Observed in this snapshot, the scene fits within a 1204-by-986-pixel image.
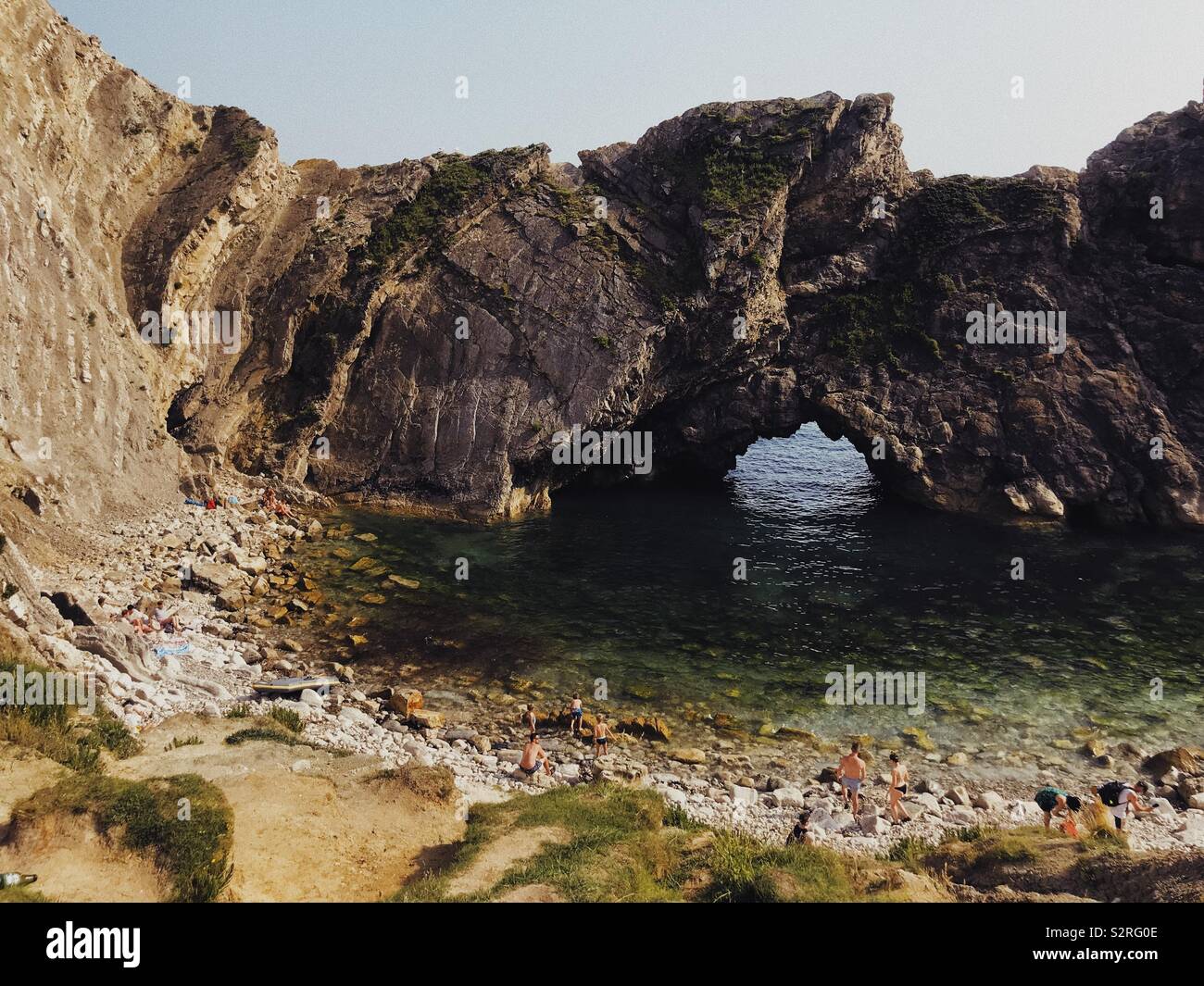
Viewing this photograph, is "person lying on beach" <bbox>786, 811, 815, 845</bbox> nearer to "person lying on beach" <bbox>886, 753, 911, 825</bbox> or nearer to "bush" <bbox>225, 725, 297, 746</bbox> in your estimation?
"person lying on beach" <bbox>886, 753, 911, 825</bbox>

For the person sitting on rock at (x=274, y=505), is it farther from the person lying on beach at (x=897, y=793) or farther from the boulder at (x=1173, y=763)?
the boulder at (x=1173, y=763)

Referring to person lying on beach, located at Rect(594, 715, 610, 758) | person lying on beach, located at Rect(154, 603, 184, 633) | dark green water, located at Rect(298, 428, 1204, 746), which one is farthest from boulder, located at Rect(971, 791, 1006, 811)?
person lying on beach, located at Rect(154, 603, 184, 633)

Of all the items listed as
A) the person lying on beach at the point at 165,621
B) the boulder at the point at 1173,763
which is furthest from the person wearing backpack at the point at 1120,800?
the person lying on beach at the point at 165,621

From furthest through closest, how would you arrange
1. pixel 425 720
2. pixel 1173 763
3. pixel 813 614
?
pixel 813 614 → pixel 425 720 → pixel 1173 763

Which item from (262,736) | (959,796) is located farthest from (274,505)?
(959,796)

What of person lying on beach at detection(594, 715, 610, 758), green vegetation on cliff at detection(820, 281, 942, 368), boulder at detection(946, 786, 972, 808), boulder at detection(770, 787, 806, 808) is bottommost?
boulder at detection(946, 786, 972, 808)

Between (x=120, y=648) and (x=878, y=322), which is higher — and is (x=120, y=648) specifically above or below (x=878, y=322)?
below

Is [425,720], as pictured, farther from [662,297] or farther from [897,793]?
[662,297]
